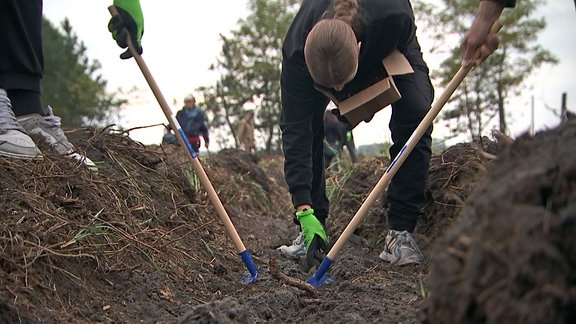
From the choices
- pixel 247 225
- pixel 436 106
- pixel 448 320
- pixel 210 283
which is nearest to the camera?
pixel 448 320

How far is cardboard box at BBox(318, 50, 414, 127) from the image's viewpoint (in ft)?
9.64

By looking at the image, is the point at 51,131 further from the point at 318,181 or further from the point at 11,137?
the point at 318,181

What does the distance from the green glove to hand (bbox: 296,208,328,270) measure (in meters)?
1.22

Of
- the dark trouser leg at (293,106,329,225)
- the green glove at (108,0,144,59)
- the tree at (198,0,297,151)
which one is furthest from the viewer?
the tree at (198,0,297,151)

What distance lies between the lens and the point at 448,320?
3.75 feet

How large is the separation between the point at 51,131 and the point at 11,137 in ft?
1.63

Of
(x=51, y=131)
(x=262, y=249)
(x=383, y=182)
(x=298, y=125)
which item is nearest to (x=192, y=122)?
(x=262, y=249)

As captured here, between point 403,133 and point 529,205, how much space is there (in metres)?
2.13

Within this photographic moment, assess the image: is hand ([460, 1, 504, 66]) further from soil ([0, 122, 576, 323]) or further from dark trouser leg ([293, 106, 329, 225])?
dark trouser leg ([293, 106, 329, 225])

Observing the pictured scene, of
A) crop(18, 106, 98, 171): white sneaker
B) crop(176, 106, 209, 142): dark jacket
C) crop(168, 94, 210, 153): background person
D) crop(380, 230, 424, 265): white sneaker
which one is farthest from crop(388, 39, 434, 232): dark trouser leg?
crop(176, 106, 209, 142): dark jacket

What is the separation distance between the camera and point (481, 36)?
2.64 metres

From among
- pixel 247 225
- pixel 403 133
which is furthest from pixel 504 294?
pixel 247 225

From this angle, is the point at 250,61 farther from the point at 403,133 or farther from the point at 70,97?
the point at 403,133

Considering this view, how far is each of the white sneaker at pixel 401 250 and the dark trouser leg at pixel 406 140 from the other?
0.06 meters
